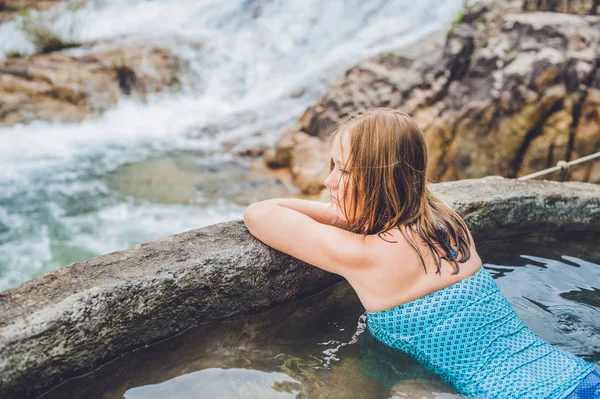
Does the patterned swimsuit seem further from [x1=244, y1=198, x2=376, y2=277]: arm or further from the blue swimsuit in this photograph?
[x1=244, y1=198, x2=376, y2=277]: arm

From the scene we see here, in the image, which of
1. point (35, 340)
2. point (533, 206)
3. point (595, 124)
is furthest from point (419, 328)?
point (595, 124)

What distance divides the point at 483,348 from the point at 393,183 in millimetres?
624

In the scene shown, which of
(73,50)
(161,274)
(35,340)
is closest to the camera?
(35,340)

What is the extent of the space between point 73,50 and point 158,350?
8.79 metres

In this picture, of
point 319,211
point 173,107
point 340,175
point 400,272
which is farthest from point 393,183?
point 173,107

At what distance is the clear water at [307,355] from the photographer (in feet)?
5.44

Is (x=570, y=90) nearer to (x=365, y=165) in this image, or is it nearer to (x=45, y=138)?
(x=365, y=165)

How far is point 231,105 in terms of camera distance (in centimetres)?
933

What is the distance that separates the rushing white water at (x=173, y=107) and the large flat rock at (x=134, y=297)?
2.46 m

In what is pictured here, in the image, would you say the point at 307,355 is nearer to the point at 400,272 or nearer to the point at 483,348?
the point at 400,272

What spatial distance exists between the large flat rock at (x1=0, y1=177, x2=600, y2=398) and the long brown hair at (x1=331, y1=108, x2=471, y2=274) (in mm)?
502

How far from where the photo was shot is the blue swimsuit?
152cm

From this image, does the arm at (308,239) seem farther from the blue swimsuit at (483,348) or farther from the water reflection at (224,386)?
the water reflection at (224,386)

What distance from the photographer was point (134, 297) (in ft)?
5.52
